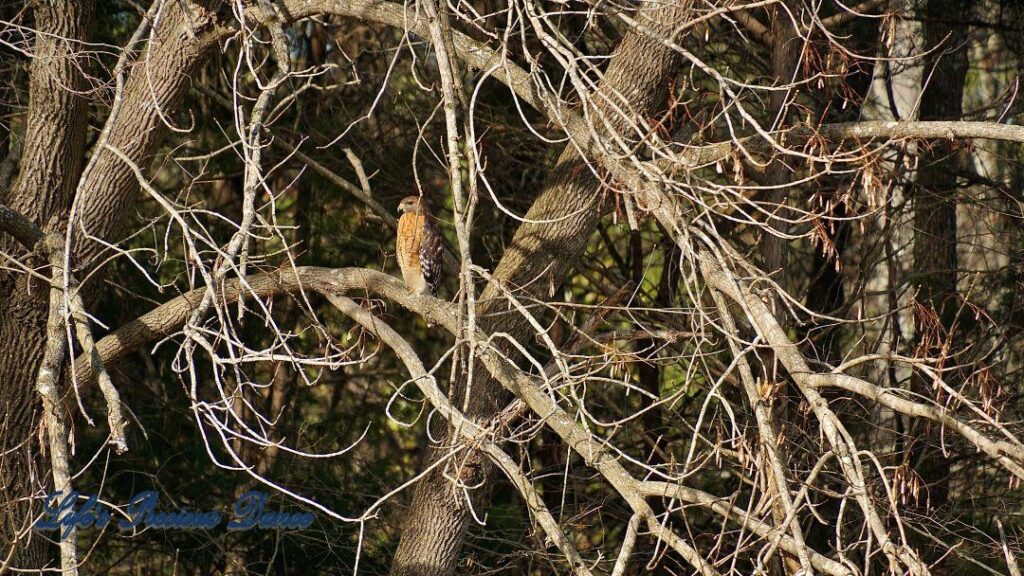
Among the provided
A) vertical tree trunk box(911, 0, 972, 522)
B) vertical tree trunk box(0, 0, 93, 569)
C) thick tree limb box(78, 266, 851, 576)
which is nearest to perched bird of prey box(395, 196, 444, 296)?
thick tree limb box(78, 266, 851, 576)

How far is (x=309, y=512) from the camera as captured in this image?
5102 millimetres

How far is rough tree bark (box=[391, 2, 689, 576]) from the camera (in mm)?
3857

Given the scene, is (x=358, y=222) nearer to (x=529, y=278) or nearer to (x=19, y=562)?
(x=529, y=278)

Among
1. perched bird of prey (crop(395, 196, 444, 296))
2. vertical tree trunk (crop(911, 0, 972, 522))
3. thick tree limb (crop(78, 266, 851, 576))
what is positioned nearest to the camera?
thick tree limb (crop(78, 266, 851, 576))

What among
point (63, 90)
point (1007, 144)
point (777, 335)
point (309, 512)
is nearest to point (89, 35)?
point (63, 90)

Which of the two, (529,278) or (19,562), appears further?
(529,278)

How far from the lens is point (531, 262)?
3963 mm

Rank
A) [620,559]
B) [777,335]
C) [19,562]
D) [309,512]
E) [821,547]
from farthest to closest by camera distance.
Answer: [821,547]
[309,512]
[19,562]
[777,335]
[620,559]

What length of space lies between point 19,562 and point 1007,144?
5.47m

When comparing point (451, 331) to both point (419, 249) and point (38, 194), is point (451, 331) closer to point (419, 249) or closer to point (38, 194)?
point (419, 249)

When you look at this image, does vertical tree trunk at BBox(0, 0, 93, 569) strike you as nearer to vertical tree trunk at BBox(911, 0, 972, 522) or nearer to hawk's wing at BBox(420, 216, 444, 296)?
hawk's wing at BBox(420, 216, 444, 296)

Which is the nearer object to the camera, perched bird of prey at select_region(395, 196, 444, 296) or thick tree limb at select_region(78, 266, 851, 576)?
thick tree limb at select_region(78, 266, 851, 576)

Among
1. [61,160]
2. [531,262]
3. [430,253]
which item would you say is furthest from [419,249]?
[61,160]

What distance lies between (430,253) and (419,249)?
5cm
